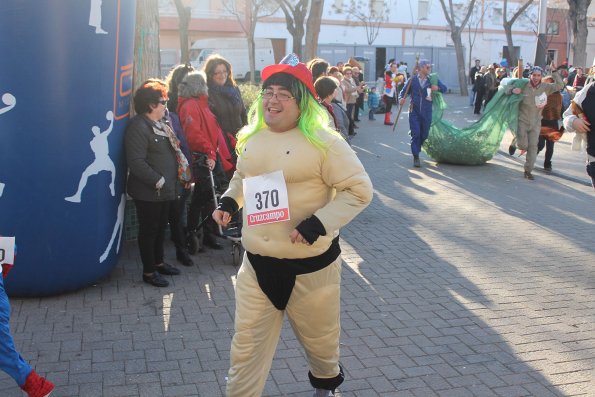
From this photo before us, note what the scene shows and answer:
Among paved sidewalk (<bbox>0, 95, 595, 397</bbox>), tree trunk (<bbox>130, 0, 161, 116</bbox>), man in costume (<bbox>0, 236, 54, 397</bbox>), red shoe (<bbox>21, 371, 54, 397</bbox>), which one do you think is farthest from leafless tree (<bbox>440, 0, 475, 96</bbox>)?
red shoe (<bbox>21, 371, 54, 397</bbox>)

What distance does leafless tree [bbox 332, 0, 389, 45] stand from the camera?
1946 inches

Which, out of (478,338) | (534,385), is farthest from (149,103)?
(534,385)

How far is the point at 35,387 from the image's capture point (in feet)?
11.8

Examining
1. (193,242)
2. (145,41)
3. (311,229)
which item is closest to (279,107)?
(311,229)

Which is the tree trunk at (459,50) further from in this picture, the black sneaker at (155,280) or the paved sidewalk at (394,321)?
the black sneaker at (155,280)

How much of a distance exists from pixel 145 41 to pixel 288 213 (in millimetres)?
4399

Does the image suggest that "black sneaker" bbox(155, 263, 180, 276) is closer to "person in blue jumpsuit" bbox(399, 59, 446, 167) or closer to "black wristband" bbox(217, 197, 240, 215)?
"black wristband" bbox(217, 197, 240, 215)

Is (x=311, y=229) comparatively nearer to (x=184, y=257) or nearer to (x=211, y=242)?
(x=184, y=257)

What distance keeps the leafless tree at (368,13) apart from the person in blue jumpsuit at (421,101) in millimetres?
38951

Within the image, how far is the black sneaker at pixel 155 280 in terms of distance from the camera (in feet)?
18.9

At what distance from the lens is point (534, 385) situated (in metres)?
4.15

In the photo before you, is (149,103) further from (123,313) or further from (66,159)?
(123,313)

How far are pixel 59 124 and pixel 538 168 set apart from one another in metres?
9.63

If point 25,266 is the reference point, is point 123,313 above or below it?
below
